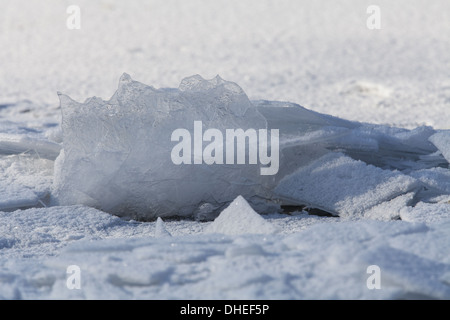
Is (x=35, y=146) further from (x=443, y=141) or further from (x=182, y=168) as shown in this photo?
(x=443, y=141)

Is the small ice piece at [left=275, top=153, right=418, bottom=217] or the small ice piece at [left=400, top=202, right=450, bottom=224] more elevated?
the small ice piece at [left=275, top=153, right=418, bottom=217]

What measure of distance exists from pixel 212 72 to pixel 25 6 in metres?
3.16

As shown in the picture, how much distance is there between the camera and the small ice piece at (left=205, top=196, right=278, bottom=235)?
2086mm

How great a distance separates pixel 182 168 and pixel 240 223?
51 centimetres

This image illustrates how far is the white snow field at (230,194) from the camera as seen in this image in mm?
1723

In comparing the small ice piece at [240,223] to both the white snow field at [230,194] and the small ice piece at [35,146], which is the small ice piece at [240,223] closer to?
the white snow field at [230,194]

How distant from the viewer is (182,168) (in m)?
2.58

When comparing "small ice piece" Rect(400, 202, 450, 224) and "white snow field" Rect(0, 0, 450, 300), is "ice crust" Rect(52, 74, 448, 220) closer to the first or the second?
"white snow field" Rect(0, 0, 450, 300)

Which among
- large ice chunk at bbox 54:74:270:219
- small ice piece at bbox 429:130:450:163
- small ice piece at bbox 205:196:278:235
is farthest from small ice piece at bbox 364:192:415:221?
small ice piece at bbox 205:196:278:235

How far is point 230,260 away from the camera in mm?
1783

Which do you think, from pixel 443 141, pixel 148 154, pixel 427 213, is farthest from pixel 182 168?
pixel 443 141
